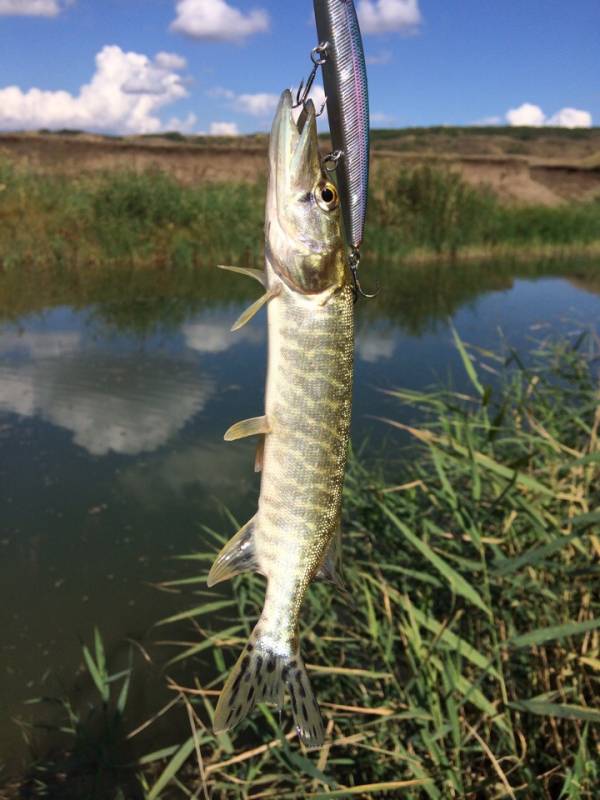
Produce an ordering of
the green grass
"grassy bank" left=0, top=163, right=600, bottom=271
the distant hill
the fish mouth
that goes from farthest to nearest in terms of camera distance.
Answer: the distant hill, the green grass, "grassy bank" left=0, top=163, right=600, bottom=271, the fish mouth

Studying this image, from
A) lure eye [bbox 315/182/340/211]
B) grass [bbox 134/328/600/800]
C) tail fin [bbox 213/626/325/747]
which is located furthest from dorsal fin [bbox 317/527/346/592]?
grass [bbox 134/328/600/800]

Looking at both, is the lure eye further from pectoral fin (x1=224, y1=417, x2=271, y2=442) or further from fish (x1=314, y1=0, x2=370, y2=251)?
pectoral fin (x1=224, y1=417, x2=271, y2=442)

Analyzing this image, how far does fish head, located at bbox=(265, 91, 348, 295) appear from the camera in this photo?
0.88 m

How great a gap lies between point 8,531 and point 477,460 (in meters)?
3.31

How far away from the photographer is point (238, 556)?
3.02 ft

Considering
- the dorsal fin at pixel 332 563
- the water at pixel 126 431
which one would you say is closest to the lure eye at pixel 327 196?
the dorsal fin at pixel 332 563

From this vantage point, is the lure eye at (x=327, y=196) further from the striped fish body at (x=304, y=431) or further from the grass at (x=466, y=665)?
the grass at (x=466, y=665)

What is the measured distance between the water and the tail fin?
2623 millimetres

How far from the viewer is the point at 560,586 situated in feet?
7.29

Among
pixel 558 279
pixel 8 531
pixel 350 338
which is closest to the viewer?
pixel 350 338

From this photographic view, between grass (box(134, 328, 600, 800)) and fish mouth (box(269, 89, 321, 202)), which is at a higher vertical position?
fish mouth (box(269, 89, 321, 202))

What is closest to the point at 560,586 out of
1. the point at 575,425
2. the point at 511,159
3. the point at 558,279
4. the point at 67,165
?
the point at 575,425

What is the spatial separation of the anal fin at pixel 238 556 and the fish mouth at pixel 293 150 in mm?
431

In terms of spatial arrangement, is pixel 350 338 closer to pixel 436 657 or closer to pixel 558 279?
pixel 436 657
